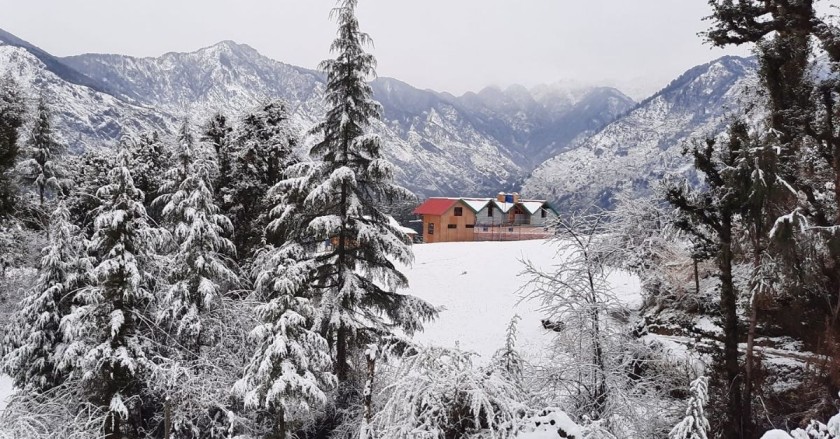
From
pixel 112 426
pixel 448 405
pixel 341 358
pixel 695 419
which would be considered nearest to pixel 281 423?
pixel 341 358

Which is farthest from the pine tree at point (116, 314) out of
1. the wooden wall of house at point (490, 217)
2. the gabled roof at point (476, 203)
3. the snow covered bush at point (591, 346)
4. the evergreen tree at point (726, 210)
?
the wooden wall of house at point (490, 217)

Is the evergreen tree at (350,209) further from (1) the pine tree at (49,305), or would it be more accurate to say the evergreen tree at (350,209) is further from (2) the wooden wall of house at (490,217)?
(2) the wooden wall of house at (490,217)

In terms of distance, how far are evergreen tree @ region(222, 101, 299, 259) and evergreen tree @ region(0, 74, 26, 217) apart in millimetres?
7718

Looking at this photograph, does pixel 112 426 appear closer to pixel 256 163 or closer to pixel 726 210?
pixel 256 163

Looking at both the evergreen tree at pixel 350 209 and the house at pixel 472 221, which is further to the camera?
the house at pixel 472 221

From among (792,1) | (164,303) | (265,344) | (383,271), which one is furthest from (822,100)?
(164,303)

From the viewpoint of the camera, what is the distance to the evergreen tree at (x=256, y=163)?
17.9 m

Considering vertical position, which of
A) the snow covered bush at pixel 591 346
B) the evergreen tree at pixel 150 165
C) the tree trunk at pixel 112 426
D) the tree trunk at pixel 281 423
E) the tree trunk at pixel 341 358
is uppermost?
the evergreen tree at pixel 150 165

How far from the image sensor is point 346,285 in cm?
1190

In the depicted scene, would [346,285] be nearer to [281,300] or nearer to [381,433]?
[281,300]

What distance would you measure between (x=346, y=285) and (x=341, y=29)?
6556 mm

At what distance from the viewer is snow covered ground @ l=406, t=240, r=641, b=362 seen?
23500 mm

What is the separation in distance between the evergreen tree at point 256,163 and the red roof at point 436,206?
36.7 meters

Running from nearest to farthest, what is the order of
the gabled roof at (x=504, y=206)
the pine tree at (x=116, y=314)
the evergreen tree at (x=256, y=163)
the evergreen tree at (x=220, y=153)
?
the pine tree at (x=116, y=314) < the evergreen tree at (x=256, y=163) < the evergreen tree at (x=220, y=153) < the gabled roof at (x=504, y=206)
